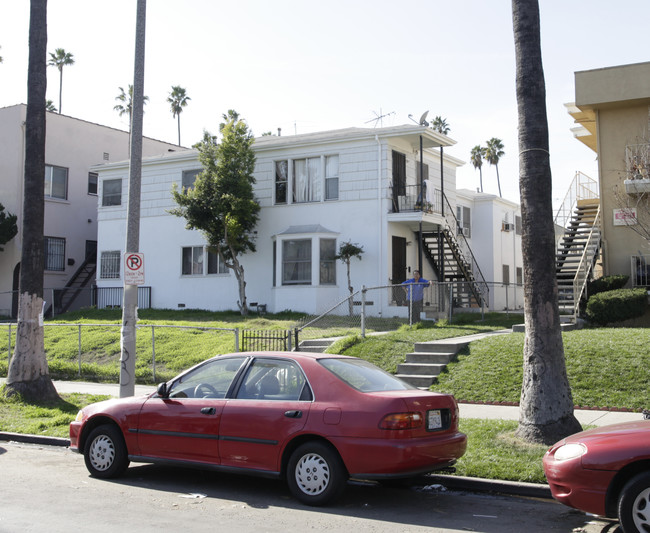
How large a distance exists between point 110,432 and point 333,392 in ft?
9.28

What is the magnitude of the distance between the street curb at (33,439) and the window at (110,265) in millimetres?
19383

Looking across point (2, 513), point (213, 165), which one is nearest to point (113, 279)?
point (213, 165)

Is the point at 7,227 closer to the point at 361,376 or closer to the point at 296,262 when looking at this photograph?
the point at 296,262

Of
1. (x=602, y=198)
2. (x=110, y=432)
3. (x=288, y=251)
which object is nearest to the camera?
(x=110, y=432)

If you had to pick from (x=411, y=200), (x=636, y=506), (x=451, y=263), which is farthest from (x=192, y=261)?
(x=636, y=506)

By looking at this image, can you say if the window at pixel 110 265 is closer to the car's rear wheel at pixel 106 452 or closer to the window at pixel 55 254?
the window at pixel 55 254

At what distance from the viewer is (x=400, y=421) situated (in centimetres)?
649

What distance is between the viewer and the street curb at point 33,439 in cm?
1037

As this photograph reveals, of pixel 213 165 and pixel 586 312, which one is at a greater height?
pixel 213 165

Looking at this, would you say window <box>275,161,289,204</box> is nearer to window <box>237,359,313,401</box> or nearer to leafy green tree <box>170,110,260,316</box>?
leafy green tree <box>170,110,260,316</box>

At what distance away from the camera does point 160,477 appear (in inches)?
320

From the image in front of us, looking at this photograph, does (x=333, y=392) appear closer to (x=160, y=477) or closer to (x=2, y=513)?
(x=160, y=477)

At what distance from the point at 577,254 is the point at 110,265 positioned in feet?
62.4

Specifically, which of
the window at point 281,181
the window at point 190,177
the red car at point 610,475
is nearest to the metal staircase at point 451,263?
the window at point 281,181
